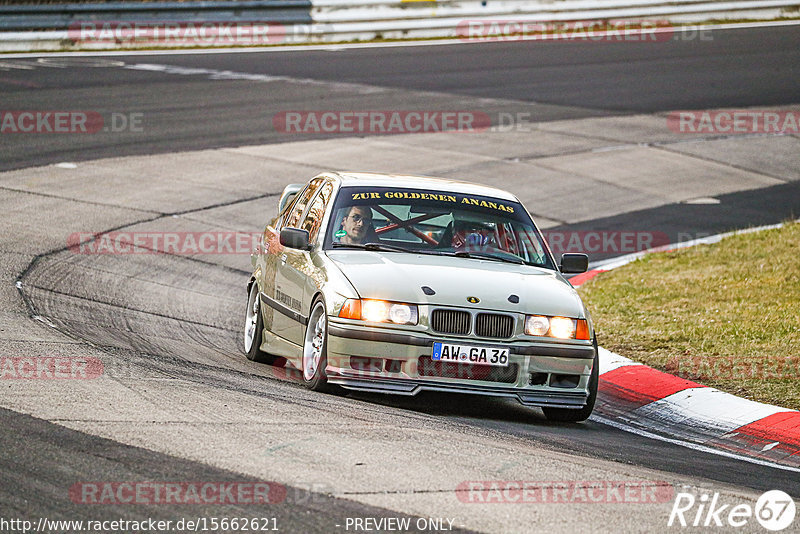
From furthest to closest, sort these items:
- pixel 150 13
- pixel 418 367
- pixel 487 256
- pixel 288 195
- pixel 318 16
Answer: pixel 318 16 → pixel 150 13 → pixel 288 195 → pixel 487 256 → pixel 418 367

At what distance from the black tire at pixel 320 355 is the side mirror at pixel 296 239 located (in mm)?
602

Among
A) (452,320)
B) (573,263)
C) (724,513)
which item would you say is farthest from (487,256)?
(724,513)

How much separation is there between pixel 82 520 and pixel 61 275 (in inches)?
272

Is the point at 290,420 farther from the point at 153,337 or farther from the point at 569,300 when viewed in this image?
the point at 153,337

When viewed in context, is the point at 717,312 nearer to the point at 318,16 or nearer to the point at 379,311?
the point at 379,311

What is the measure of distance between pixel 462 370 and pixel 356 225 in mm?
1648

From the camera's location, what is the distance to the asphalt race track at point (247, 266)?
17.5 feet

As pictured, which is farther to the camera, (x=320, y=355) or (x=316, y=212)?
(x=316, y=212)

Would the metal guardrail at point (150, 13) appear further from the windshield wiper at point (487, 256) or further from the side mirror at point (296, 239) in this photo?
the windshield wiper at point (487, 256)

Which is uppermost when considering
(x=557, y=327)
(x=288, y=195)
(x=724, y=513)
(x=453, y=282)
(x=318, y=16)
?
(x=318, y=16)

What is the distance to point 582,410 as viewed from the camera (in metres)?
7.94

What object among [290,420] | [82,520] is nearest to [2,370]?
[290,420]

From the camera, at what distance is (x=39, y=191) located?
50.3ft

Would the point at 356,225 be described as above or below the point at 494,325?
above
